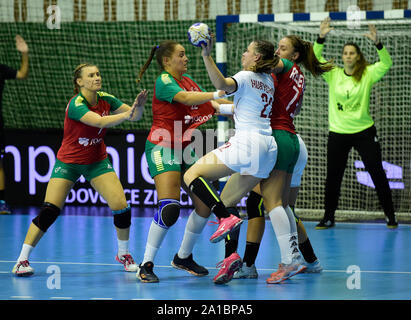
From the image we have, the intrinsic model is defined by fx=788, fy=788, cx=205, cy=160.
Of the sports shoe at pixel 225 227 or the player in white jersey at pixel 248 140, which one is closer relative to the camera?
the sports shoe at pixel 225 227

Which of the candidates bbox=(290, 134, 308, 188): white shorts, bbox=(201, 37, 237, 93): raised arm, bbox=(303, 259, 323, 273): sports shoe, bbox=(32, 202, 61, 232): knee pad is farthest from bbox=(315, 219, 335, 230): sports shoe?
bbox=(201, 37, 237, 93): raised arm

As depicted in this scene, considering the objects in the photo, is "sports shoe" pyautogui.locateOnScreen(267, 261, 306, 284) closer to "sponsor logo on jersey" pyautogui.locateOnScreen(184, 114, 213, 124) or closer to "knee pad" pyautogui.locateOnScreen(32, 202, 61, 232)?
"sponsor logo on jersey" pyautogui.locateOnScreen(184, 114, 213, 124)

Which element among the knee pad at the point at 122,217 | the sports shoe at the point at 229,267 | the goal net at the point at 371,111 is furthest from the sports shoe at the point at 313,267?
the goal net at the point at 371,111

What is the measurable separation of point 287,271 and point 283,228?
1.13ft

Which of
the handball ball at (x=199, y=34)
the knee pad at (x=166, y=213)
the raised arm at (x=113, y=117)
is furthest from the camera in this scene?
the knee pad at (x=166, y=213)

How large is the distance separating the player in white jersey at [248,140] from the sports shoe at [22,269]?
1.55 m

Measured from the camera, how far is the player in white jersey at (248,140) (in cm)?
585

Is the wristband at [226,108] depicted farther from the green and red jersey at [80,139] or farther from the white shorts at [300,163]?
the green and red jersey at [80,139]

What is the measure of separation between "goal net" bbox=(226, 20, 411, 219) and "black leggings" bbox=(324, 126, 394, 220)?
1036 mm

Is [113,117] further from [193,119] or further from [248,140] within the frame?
[248,140]

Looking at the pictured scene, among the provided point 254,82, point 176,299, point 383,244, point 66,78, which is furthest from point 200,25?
point 66,78

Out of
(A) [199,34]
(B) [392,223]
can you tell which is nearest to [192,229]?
(A) [199,34]

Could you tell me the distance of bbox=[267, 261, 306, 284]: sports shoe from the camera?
605 cm

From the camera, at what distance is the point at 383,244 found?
8.20 metres
